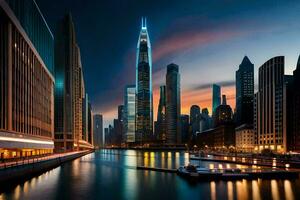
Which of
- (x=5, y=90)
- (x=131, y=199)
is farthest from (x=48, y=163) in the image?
(x=131, y=199)

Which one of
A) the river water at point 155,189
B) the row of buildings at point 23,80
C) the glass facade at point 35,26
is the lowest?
the river water at point 155,189

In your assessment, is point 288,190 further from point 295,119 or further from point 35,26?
point 295,119

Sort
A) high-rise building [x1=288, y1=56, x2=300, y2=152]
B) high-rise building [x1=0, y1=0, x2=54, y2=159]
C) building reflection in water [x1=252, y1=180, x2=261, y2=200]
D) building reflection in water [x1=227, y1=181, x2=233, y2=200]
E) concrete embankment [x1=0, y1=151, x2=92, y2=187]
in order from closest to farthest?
building reflection in water [x1=252, y1=180, x2=261, y2=200]
building reflection in water [x1=227, y1=181, x2=233, y2=200]
concrete embankment [x1=0, y1=151, x2=92, y2=187]
high-rise building [x1=0, y1=0, x2=54, y2=159]
high-rise building [x1=288, y1=56, x2=300, y2=152]

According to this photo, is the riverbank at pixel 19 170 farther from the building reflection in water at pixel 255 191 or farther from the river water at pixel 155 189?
the building reflection in water at pixel 255 191

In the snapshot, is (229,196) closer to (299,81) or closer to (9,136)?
(9,136)

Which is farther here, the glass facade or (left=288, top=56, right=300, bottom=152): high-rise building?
(left=288, top=56, right=300, bottom=152): high-rise building

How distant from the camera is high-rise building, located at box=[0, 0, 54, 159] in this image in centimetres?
8700

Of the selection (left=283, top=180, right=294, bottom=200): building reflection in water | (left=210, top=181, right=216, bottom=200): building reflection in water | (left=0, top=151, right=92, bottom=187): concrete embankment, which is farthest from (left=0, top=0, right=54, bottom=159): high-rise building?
(left=283, top=180, right=294, bottom=200): building reflection in water

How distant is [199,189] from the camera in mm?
58469

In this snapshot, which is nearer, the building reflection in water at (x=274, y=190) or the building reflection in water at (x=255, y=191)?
the building reflection in water at (x=255, y=191)

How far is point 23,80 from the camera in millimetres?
105812

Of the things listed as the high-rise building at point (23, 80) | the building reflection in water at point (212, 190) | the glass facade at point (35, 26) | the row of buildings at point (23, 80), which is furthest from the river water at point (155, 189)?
the glass facade at point (35, 26)

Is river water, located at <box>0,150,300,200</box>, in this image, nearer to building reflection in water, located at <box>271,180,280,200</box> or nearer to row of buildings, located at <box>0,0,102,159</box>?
building reflection in water, located at <box>271,180,280,200</box>

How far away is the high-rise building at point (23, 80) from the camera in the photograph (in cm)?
8700
